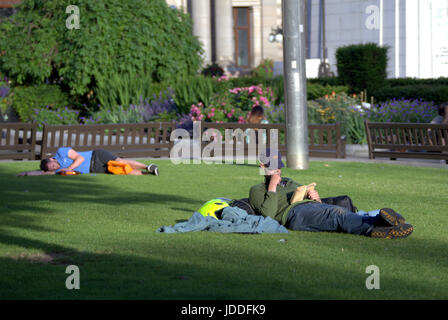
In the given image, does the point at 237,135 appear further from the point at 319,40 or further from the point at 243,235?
the point at 319,40

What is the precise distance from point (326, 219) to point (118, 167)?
7096 millimetres

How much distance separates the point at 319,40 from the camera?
40.1 meters

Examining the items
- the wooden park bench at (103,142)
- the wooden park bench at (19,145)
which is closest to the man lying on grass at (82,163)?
the wooden park bench at (103,142)

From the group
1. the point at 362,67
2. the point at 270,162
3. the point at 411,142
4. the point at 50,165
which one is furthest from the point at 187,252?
the point at 362,67

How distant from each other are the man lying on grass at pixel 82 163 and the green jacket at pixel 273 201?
602cm

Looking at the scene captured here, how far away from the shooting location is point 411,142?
17.4m

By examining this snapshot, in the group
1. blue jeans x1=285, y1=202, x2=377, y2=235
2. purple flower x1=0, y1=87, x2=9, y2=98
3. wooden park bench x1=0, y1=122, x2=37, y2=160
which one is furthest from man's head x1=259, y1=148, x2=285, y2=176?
purple flower x1=0, y1=87, x2=9, y2=98

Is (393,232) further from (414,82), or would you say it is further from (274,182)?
(414,82)

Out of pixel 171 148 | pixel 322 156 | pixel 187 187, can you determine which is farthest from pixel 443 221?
pixel 171 148

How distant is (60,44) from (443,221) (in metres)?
18.3

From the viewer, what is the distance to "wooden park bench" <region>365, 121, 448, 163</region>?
17.0 meters

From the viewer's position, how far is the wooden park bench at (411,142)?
17.0 metres

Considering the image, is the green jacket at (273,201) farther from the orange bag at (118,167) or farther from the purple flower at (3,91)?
the purple flower at (3,91)

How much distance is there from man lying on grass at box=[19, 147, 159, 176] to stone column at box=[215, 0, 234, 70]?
27.5 meters
